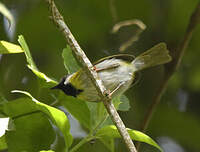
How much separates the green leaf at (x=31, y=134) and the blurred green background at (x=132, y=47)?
2.64 ft

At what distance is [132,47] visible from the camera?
95.9 inches

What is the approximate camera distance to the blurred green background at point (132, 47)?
2207mm

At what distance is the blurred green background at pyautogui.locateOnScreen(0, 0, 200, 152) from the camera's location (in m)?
2.21

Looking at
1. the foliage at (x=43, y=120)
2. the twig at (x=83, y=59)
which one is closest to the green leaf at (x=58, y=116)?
the foliage at (x=43, y=120)

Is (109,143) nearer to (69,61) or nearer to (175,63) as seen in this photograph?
(69,61)

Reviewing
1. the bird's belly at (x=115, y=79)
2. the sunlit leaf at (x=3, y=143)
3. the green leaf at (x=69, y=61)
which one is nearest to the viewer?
the sunlit leaf at (x=3, y=143)

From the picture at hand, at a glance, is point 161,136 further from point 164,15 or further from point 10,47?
point 10,47

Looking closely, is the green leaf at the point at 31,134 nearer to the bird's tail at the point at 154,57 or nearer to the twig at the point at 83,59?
the twig at the point at 83,59

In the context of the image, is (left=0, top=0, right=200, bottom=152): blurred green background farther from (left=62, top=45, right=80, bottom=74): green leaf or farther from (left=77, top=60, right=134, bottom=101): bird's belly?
(left=62, top=45, right=80, bottom=74): green leaf

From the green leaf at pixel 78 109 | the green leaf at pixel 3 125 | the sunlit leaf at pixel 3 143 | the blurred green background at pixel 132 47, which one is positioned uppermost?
the green leaf at pixel 3 125

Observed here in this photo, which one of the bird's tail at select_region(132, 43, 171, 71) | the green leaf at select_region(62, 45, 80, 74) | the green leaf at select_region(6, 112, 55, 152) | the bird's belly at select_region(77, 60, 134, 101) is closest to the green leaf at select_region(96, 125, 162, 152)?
the green leaf at select_region(6, 112, 55, 152)

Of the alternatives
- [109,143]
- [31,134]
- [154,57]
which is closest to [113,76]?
[154,57]

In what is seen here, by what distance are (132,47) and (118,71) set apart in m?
0.60

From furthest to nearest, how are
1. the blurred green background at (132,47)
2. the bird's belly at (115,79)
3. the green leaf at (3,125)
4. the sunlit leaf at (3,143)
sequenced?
the blurred green background at (132,47)
the bird's belly at (115,79)
the sunlit leaf at (3,143)
the green leaf at (3,125)
